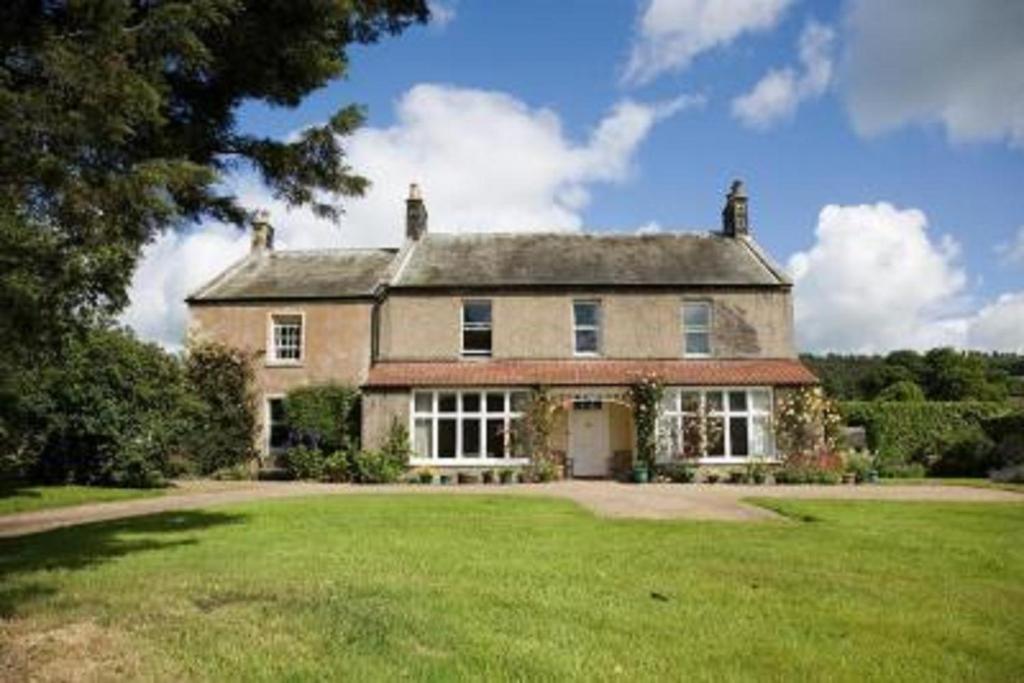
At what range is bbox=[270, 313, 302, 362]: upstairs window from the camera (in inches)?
1308

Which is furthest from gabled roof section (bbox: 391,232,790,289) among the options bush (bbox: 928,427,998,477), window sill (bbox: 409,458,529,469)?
bush (bbox: 928,427,998,477)

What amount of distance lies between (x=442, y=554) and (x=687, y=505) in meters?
8.60

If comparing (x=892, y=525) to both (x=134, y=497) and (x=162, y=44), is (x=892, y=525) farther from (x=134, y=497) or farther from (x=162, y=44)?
(x=134, y=497)

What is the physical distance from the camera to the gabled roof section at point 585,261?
31.7 metres

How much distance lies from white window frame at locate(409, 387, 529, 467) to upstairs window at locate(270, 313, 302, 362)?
5387mm

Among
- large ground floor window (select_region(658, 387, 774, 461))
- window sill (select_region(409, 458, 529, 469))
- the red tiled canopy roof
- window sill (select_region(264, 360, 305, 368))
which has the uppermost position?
window sill (select_region(264, 360, 305, 368))

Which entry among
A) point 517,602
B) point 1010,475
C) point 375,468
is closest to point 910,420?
point 1010,475

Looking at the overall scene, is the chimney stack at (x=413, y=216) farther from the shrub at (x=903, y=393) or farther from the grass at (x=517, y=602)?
the shrub at (x=903, y=393)

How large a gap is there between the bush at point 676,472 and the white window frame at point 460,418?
152 inches

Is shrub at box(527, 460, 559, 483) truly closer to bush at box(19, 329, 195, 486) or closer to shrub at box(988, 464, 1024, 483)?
bush at box(19, 329, 195, 486)

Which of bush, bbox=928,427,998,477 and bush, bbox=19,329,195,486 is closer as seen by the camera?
bush, bbox=19,329,195,486

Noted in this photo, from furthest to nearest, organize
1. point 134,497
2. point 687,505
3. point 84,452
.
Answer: point 84,452
point 134,497
point 687,505

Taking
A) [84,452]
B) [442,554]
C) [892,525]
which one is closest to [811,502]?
[892,525]

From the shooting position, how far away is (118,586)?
32.2ft
